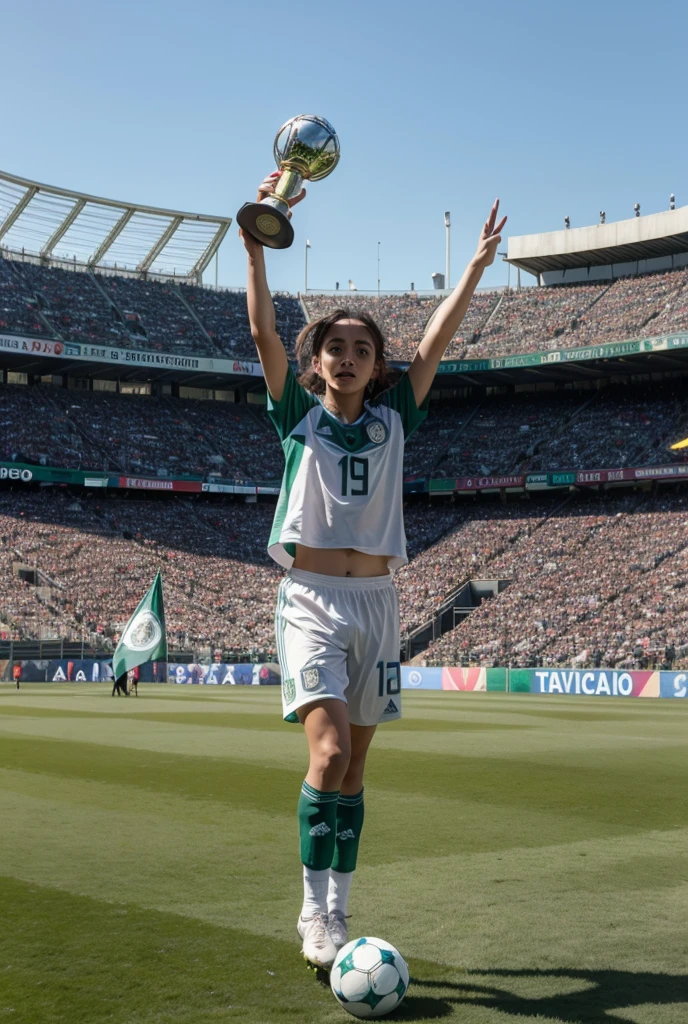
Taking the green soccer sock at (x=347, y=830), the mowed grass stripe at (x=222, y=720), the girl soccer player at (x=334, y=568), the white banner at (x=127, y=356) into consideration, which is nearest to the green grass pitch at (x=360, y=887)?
the green soccer sock at (x=347, y=830)

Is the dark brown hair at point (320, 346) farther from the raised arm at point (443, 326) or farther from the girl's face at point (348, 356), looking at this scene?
the raised arm at point (443, 326)

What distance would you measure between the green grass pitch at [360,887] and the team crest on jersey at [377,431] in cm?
247

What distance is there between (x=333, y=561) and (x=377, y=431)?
0.71 metres

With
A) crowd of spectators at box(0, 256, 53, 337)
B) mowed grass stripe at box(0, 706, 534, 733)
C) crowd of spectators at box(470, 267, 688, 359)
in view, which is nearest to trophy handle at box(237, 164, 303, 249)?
mowed grass stripe at box(0, 706, 534, 733)

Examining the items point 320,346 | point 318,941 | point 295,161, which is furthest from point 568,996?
point 295,161

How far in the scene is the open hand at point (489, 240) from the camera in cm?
620

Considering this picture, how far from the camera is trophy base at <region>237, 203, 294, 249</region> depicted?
17.4 ft

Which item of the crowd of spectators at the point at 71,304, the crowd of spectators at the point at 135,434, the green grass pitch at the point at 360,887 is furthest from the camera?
the crowd of spectators at the point at 71,304

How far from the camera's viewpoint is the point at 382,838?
28.8 feet

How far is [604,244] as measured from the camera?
67.2m

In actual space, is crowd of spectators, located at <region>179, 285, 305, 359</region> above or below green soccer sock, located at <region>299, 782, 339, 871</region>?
above

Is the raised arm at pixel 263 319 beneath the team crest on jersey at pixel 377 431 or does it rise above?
above

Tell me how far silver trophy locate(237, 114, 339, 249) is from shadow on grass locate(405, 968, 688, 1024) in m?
3.39

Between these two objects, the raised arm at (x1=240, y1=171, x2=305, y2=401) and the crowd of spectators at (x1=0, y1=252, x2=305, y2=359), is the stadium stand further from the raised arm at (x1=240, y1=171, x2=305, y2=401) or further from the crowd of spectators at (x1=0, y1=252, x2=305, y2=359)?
the raised arm at (x1=240, y1=171, x2=305, y2=401)
